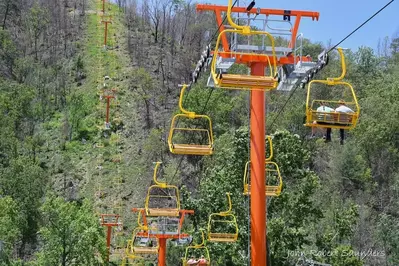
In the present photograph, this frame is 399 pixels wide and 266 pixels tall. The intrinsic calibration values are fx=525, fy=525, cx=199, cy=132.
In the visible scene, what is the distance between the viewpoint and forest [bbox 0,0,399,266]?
20859 mm

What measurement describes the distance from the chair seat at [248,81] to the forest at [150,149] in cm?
344

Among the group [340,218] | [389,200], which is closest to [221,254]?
[340,218]

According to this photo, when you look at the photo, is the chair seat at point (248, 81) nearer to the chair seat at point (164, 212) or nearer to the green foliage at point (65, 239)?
the chair seat at point (164, 212)

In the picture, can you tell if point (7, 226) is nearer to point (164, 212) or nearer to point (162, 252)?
point (162, 252)

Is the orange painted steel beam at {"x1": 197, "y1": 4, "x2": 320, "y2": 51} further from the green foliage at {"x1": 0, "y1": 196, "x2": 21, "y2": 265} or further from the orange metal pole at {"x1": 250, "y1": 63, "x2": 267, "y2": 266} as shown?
the green foliage at {"x1": 0, "y1": 196, "x2": 21, "y2": 265}

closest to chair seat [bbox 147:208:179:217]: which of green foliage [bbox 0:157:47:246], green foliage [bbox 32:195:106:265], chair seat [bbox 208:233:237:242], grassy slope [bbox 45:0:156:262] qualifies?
chair seat [bbox 208:233:237:242]

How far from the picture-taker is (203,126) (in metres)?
34.8

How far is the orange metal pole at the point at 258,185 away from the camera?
10117 millimetres

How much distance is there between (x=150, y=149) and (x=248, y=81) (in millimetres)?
32282

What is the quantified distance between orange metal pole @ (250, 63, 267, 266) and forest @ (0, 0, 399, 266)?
1142 mm

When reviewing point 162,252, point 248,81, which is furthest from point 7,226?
point 248,81

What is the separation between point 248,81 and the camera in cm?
645

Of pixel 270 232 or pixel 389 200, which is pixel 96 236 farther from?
pixel 389 200

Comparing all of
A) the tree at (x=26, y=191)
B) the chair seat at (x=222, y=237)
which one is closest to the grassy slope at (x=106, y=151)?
the tree at (x=26, y=191)
